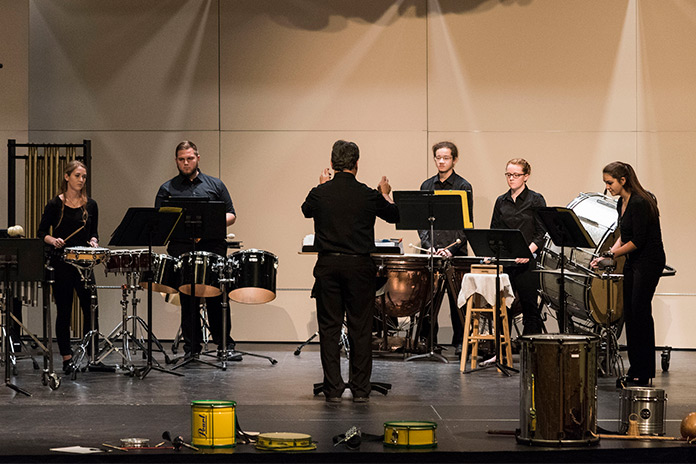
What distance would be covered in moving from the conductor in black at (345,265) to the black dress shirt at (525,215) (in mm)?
2207

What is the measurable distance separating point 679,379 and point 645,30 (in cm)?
363

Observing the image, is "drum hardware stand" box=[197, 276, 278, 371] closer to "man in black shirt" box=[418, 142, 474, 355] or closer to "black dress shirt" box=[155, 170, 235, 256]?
"black dress shirt" box=[155, 170, 235, 256]

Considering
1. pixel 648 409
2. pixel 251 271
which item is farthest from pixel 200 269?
pixel 648 409

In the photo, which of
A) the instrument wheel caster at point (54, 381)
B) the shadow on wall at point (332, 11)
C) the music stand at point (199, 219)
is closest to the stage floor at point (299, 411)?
the instrument wheel caster at point (54, 381)

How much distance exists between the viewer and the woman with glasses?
26.6ft

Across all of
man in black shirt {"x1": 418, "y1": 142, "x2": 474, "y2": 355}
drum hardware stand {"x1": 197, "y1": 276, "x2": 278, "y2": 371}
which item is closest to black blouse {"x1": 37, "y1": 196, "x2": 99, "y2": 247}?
drum hardware stand {"x1": 197, "y1": 276, "x2": 278, "y2": 371}

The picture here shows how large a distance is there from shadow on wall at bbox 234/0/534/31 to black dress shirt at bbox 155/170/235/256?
2091 millimetres

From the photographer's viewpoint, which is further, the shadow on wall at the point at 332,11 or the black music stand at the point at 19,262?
the shadow on wall at the point at 332,11

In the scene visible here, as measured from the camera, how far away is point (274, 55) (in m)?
9.59

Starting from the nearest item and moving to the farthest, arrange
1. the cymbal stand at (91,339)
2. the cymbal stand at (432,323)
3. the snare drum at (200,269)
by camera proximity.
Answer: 1. the cymbal stand at (91,339)
2. the snare drum at (200,269)
3. the cymbal stand at (432,323)

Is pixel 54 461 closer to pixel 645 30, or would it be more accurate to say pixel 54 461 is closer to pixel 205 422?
pixel 205 422

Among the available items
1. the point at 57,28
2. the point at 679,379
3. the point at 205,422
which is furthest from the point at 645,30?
the point at 205,422

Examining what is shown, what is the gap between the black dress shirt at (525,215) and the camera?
321 inches

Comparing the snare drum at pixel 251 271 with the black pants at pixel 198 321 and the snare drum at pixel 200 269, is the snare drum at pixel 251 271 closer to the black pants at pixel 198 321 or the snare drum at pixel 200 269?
the snare drum at pixel 200 269
